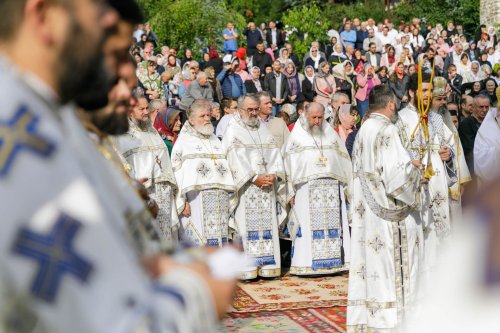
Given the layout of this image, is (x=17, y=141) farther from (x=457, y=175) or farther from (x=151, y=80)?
(x=151, y=80)

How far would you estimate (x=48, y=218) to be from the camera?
1352 mm

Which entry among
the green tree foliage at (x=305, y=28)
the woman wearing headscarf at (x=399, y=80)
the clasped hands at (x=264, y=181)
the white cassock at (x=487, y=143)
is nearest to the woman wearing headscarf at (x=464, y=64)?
the woman wearing headscarf at (x=399, y=80)

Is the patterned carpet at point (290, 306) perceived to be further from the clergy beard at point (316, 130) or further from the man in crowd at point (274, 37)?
the man in crowd at point (274, 37)

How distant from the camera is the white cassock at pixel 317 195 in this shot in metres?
10.5

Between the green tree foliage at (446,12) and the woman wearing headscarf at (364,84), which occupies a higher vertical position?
the green tree foliage at (446,12)

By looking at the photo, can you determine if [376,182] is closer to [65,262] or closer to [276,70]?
[65,262]

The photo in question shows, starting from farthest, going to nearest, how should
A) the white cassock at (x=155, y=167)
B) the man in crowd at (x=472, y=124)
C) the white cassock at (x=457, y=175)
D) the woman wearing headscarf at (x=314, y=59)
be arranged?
the woman wearing headscarf at (x=314, y=59) → the man in crowd at (x=472, y=124) → the white cassock at (x=155, y=167) → the white cassock at (x=457, y=175)

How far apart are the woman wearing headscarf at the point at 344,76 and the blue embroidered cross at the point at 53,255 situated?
17.3 meters

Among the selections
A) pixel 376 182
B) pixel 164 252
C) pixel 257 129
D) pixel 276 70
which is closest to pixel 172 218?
pixel 257 129

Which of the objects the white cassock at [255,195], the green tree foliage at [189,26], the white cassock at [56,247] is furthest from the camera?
the green tree foliage at [189,26]

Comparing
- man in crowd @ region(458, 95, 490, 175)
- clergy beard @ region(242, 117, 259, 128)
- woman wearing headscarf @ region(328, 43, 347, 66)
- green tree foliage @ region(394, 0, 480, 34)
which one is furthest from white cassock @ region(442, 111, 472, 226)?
green tree foliage @ region(394, 0, 480, 34)

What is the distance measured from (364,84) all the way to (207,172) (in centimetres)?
921

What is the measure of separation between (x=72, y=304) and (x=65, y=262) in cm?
6

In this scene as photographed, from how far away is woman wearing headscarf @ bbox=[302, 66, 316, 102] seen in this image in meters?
18.0
